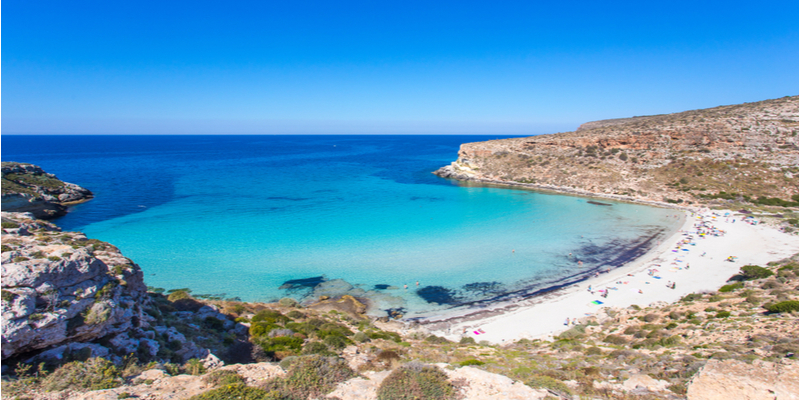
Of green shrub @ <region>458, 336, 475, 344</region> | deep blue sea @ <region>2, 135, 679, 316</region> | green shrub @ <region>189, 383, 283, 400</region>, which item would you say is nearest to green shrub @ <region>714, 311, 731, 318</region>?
deep blue sea @ <region>2, 135, 679, 316</region>

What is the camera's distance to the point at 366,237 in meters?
33.7

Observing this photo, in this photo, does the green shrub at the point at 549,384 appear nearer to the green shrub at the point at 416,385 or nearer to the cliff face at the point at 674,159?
the green shrub at the point at 416,385

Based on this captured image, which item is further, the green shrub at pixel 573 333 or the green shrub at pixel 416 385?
the green shrub at pixel 573 333

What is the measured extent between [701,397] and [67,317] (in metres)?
16.0

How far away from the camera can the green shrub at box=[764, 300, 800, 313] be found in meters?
13.8

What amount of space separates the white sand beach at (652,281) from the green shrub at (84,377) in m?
13.2

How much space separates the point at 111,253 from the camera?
43.2ft

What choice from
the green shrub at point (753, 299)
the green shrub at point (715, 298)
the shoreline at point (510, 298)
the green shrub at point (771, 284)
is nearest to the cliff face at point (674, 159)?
the shoreline at point (510, 298)

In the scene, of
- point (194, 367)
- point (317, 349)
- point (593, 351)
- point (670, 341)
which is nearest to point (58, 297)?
point (194, 367)

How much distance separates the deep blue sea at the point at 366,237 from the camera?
76.7ft

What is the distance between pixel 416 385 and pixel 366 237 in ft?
82.2

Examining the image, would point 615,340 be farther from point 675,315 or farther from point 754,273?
point 754,273

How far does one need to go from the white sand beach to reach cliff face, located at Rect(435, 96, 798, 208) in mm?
18541

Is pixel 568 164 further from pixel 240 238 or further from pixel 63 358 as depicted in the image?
pixel 63 358
